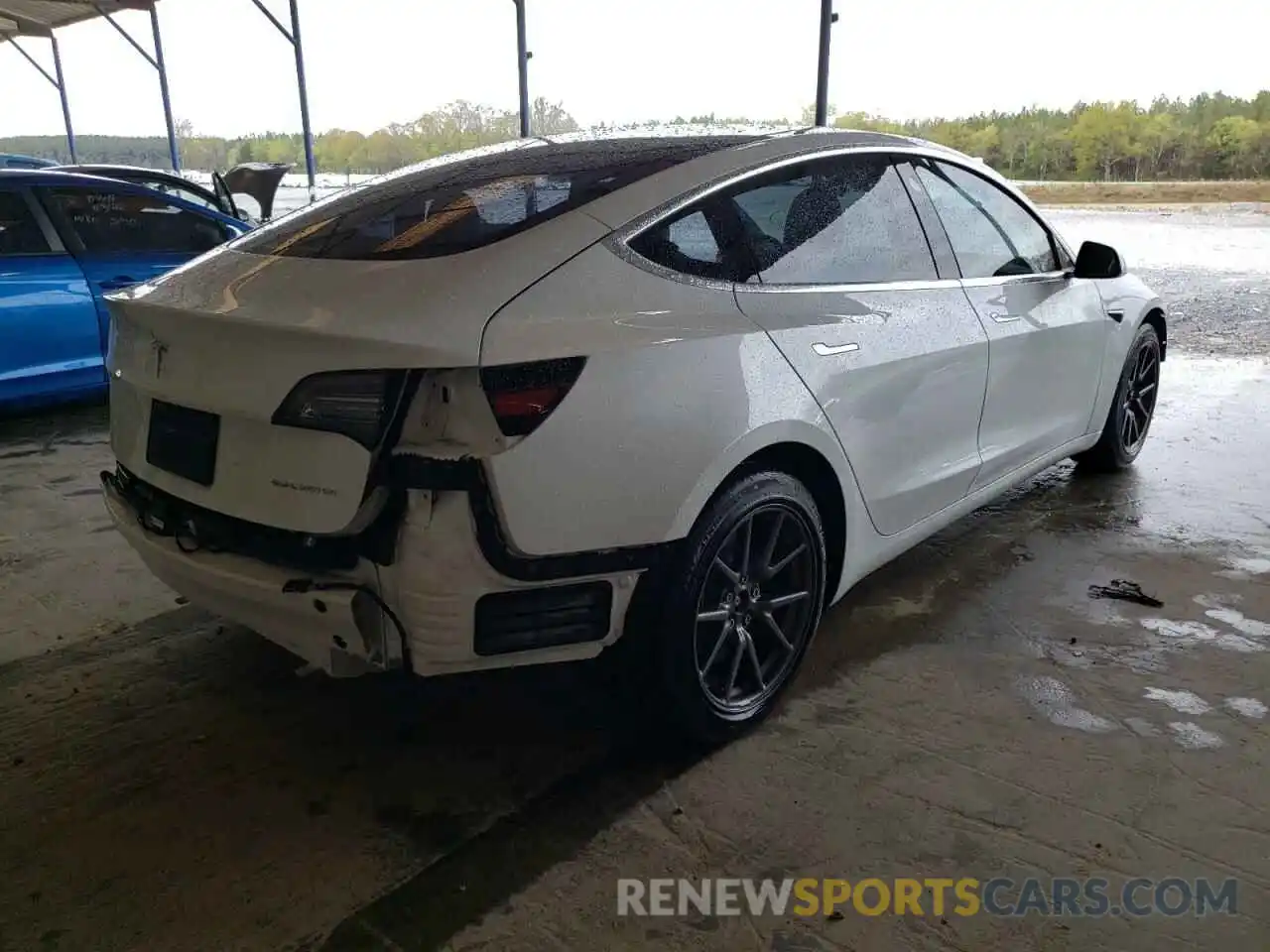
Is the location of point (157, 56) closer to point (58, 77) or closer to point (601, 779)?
point (58, 77)

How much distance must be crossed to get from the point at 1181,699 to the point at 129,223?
227 inches

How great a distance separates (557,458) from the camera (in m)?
1.84

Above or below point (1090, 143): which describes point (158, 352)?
below

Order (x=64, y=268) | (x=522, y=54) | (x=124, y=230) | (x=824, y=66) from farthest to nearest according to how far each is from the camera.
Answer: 1. (x=522, y=54)
2. (x=824, y=66)
3. (x=124, y=230)
4. (x=64, y=268)

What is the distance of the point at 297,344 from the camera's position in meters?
1.84

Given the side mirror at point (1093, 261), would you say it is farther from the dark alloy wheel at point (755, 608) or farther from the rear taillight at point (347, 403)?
the rear taillight at point (347, 403)

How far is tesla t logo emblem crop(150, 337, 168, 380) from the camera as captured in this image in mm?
2089

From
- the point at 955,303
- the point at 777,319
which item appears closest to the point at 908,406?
the point at 955,303

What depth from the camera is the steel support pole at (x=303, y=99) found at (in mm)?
13047

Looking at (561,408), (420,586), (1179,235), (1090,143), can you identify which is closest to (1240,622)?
(561,408)

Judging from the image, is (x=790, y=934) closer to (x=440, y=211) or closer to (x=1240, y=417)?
(x=440, y=211)

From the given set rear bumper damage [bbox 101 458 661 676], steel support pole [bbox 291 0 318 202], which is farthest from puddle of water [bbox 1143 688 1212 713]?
steel support pole [bbox 291 0 318 202]

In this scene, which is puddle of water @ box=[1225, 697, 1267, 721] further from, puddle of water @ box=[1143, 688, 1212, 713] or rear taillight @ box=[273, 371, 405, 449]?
rear taillight @ box=[273, 371, 405, 449]

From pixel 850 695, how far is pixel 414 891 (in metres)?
1.27
